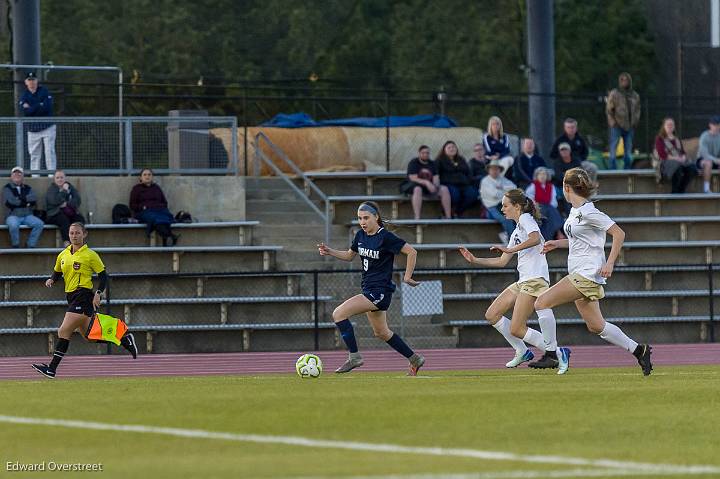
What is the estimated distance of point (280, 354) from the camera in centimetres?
2311

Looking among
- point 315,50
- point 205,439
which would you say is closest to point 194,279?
point 205,439

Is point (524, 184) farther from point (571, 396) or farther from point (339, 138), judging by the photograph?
point (571, 396)

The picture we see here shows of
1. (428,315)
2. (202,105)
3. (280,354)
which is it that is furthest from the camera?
(202,105)

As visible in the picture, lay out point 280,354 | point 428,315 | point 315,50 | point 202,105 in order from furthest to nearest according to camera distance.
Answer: point 315,50, point 202,105, point 428,315, point 280,354

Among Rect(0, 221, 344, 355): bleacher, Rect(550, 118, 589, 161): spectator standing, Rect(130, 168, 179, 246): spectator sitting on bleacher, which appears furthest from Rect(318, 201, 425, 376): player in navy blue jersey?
Rect(550, 118, 589, 161): spectator standing

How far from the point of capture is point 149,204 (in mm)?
24984

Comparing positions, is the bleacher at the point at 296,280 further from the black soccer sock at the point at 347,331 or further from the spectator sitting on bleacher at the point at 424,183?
the black soccer sock at the point at 347,331

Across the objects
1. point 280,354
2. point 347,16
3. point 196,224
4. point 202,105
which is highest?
point 347,16

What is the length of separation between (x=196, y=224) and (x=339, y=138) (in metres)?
5.47

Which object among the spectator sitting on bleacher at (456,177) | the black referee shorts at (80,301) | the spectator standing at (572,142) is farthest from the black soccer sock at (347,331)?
the spectator standing at (572,142)

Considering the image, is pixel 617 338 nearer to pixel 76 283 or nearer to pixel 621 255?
pixel 76 283

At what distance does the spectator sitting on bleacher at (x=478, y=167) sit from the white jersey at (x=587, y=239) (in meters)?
11.6

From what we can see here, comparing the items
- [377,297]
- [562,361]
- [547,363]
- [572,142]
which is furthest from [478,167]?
[377,297]

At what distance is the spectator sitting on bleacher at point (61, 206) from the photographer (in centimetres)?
2436
